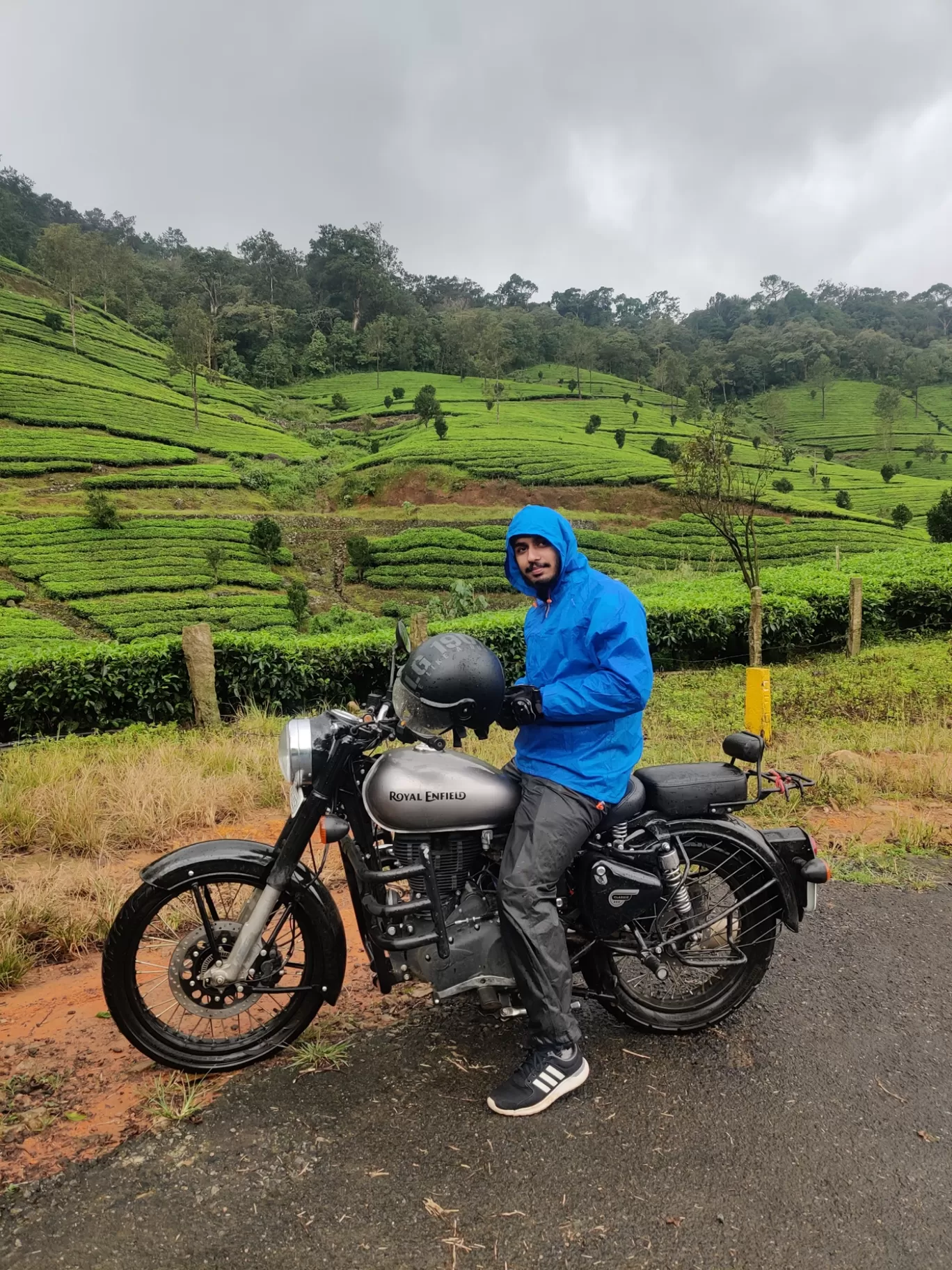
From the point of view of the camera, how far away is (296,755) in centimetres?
245

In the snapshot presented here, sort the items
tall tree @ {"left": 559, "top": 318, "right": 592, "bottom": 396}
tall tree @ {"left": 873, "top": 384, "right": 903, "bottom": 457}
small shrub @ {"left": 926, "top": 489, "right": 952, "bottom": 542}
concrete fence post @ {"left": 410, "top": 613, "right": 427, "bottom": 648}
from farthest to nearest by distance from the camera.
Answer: tall tree @ {"left": 559, "top": 318, "right": 592, "bottom": 396}, tall tree @ {"left": 873, "top": 384, "right": 903, "bottom": 457}, small shrub @ {"left": 926, "top": 489, "right": 952, "bottom": 542}, concrete fence post @ {"left": 410, "top": 613, "right": 427, "bottom": 648}

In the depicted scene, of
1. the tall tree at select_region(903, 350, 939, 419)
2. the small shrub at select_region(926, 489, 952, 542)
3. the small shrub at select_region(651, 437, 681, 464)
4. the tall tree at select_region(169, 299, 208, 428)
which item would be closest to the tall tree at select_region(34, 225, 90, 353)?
the tall tree at select_region(169, 299, 208, 428)

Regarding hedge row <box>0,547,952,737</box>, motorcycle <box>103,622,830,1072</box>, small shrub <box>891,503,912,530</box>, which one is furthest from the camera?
small shrub <box>891,503,912,530</box>

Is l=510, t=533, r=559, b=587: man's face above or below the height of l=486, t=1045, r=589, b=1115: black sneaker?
above

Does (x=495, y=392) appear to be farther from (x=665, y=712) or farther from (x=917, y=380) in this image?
(x=665, y=712)

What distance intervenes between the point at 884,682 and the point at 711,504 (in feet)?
22.9

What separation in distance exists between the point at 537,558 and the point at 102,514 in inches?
1201

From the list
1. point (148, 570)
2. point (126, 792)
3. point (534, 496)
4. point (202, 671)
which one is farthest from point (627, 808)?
point (534, 496)

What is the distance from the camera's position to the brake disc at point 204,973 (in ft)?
8.43

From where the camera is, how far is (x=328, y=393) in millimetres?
74250

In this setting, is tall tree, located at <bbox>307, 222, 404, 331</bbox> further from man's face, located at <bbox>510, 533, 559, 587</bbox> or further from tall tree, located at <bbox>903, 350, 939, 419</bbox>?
man's face, located at <bbox>510, 533, 559, 587</bbox>

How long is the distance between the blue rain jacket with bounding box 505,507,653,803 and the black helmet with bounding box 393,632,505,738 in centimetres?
20

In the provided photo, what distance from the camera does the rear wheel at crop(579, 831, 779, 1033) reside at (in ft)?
A: 9.29

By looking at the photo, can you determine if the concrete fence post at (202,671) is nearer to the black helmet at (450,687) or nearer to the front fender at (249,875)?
the front fender at (249,875)
